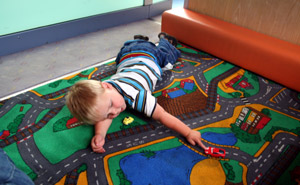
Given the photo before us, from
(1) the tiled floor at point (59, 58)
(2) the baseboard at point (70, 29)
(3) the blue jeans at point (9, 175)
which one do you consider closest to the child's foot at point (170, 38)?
(1) the tiled floor at point (59, 58)

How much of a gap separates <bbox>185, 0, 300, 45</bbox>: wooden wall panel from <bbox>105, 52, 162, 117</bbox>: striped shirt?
648 millimetres

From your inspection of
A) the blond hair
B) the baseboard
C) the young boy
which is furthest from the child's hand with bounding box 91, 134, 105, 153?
the baseboard

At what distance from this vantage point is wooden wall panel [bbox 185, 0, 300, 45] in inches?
47.3

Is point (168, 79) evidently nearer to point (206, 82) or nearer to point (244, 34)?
point (206, 82)

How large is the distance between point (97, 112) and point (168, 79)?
589 mm

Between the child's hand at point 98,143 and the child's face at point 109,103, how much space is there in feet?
0.32

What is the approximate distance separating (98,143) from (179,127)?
1.07 feet

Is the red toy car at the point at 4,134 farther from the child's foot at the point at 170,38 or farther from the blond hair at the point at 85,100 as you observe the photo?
the child's foot at the point at 170,38

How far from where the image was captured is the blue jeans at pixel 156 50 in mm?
1221

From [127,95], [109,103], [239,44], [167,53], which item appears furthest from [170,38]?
[109,103]

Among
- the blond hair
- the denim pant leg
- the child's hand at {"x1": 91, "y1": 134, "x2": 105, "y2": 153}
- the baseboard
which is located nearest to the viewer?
the blond hair

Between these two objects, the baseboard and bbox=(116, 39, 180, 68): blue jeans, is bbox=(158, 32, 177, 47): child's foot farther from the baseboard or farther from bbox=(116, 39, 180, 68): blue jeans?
the baseboard

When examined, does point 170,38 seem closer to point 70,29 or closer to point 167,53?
point 167,53

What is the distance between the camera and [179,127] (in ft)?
2.92
